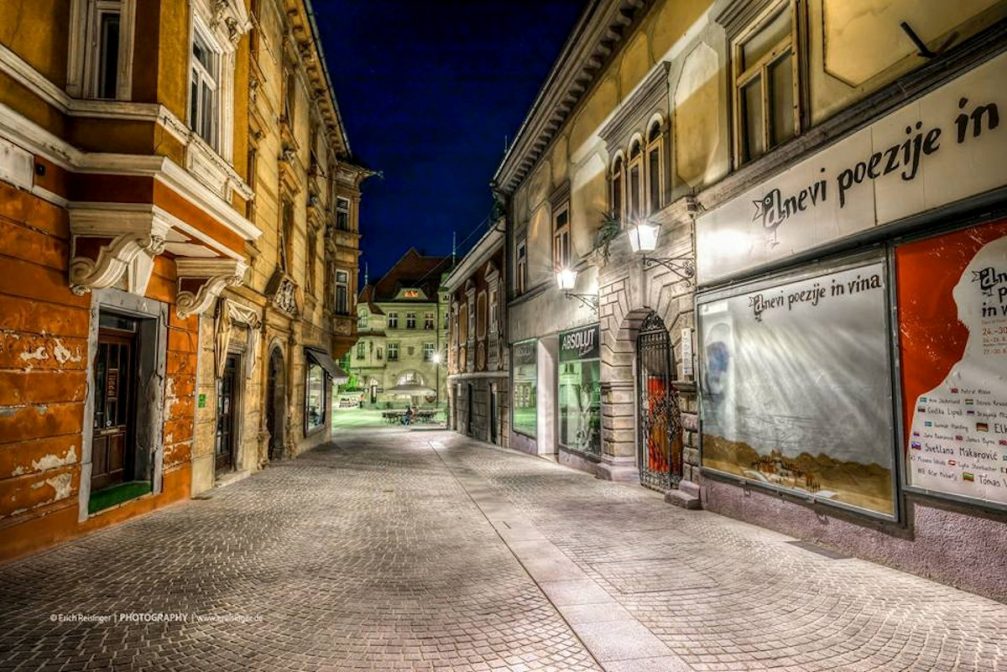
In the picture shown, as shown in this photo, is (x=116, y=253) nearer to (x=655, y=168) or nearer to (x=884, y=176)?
(x=884, y=176)

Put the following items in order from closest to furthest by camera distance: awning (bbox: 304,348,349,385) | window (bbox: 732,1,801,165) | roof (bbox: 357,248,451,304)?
1. window (bbox: 732,1,801,165)
2. awning (bbox: 304,348,349,385)
3. roof (bbox: 357,248,451,304)

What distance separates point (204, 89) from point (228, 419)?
6.92m

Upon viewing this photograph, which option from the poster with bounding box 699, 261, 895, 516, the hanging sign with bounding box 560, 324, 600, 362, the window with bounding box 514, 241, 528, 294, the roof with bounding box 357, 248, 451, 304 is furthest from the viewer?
the roof with bounding box 357, 248, 451, 304

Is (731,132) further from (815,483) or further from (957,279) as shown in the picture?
(815,483)

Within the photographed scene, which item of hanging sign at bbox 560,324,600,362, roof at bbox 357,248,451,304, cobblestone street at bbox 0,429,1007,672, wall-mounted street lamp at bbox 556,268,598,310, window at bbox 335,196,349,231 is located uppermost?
roof at bbox 357,248,451,304

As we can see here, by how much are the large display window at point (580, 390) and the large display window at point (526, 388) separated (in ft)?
5.99

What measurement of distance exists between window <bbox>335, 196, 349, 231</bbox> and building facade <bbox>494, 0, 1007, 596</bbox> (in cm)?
1594

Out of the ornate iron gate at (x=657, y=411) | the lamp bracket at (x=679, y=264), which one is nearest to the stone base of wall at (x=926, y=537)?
the ornate iron gate at (x=657, y=411)

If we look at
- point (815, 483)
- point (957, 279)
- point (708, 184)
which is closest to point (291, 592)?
point (815, 483)

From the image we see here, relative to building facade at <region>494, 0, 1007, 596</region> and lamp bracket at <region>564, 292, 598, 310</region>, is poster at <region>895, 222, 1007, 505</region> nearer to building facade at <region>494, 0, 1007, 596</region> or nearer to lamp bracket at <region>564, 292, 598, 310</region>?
building facade at <region>494, 0, 1007, 596</region>

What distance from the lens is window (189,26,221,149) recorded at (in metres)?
9.18

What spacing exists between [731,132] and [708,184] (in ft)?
2.76

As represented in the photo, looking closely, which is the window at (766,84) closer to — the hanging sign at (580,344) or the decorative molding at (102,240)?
the hanging sign at (580,344)

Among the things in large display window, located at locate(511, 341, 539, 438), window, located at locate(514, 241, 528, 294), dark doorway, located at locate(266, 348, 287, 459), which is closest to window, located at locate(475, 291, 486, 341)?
window, located at locate(514, 241, 528, 294)
